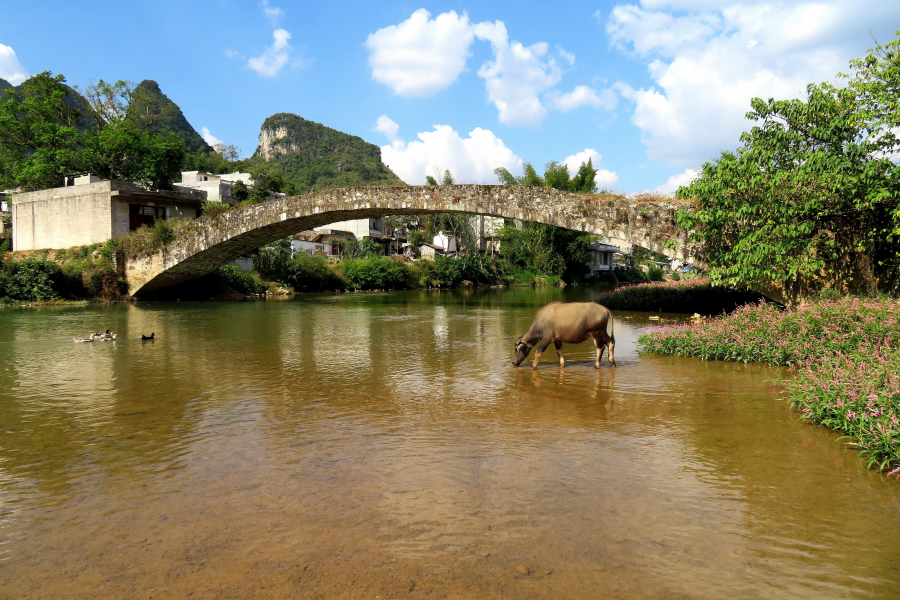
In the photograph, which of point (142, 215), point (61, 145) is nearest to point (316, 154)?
point (61, 145)

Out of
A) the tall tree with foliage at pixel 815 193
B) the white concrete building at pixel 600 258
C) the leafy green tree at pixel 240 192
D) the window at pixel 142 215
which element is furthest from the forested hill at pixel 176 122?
the tall tree with foliage at pixel 815 193

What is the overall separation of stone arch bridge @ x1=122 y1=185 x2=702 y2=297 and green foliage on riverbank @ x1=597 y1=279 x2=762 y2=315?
407cm

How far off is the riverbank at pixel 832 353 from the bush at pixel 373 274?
34.4 meters

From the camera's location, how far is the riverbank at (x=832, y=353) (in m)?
5.20

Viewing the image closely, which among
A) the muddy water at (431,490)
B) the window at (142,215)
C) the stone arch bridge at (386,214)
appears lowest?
the muddy water at (431,490)

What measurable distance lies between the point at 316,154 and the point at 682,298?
4415 inches

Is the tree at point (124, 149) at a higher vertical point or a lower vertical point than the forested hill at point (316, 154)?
lower

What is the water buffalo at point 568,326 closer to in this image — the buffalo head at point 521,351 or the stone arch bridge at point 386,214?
the buffalo head at point 521,351

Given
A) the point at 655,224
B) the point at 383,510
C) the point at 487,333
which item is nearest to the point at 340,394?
the point at 383,510

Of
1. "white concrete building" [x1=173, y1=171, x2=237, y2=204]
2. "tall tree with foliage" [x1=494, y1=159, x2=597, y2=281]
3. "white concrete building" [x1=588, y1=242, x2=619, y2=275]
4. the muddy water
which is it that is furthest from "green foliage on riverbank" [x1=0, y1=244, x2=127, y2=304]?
"white concrete building" [x1=588, y1=242, x2=619, y2=275]

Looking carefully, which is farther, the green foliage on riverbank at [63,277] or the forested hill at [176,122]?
the forested hill at [176,122]

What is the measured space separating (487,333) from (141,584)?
12.2 meters

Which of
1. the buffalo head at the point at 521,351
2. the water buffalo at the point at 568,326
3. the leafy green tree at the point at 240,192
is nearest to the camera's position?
the water buffalo at the point at 568,326

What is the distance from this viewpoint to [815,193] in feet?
40.2
